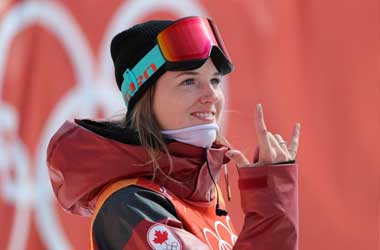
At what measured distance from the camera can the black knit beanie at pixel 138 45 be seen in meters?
1.51

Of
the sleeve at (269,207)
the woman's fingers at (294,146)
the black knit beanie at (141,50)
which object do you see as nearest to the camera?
the sleeve at (269,207)

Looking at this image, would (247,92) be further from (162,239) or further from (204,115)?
(162,239)

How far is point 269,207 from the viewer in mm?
1291

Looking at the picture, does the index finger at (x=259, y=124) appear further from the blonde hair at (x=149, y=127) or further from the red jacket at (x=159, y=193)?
the blonde hair at (x=149, y=127)

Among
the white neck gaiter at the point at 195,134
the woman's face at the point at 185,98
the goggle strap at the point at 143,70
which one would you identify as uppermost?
the goggle strap at the point at 143,70

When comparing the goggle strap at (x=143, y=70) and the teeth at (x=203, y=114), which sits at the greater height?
the goggle strap at (x=143, y=70)

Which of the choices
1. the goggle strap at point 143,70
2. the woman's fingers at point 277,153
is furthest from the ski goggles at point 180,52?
the woman's fingers at point 277,153

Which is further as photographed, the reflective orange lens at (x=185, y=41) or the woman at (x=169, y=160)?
the reflective orange lens at (x=185, y=41)

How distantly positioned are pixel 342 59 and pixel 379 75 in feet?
0.52

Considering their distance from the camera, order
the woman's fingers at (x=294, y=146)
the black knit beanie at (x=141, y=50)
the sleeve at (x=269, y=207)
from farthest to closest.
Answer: the black knit beanie at (x=141, y=50) < the woman's fingers at (x=294, y=146) < the sleeve at (x=269, y=207)

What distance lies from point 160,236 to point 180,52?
0.40m

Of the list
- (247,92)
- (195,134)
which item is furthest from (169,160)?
(247,92)

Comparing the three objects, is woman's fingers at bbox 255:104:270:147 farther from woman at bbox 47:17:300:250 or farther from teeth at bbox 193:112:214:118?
teeth at bbox 193:112:214:118

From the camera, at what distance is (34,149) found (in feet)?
9.36
